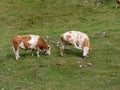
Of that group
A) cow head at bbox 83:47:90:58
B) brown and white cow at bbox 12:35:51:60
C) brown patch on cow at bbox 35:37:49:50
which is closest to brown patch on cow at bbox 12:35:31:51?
brown and white cow at bbox 12:35:51:60

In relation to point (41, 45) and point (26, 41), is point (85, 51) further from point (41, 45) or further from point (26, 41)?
point (26, 41)

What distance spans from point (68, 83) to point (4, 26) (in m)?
12.8

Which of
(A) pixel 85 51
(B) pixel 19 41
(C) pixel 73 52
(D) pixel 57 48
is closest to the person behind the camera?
(B) pixel 19 41

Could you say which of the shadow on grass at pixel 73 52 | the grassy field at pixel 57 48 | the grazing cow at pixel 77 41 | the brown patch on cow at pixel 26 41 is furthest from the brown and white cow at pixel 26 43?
the shadow on grass at pixel 73 52

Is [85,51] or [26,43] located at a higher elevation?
[26,43]

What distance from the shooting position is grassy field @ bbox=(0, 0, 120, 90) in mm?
17344

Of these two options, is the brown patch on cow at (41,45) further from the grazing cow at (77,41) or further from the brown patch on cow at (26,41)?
the grazing cow at (77,41)

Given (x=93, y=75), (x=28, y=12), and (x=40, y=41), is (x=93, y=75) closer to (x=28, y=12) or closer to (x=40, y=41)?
(x=40, y=41)

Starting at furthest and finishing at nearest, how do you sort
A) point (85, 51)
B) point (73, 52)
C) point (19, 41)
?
point (73, 52), point (85, 51), point (19, 41)

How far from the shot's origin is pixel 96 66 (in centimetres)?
1927

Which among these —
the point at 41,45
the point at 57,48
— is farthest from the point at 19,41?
the point at 57,48

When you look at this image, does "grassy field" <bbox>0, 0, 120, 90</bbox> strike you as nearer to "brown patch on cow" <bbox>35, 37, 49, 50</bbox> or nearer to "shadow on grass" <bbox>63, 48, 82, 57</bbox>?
"shadow on grass" <bbox>63, 48, 82, 57</bbox>

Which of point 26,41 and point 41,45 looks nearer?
point 26,41

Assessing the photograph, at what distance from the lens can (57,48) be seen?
861 inches
